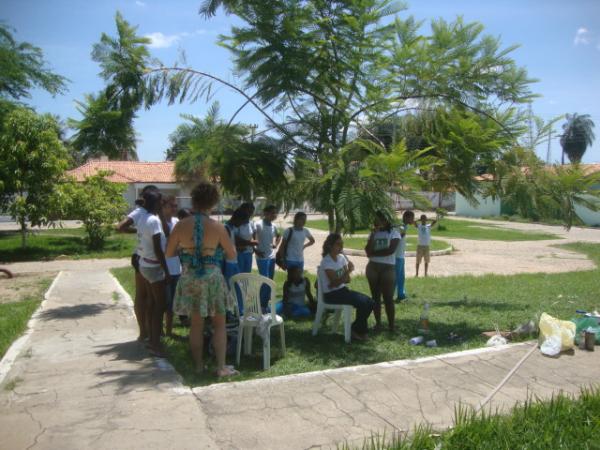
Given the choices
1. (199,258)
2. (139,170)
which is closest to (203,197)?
(199,258)

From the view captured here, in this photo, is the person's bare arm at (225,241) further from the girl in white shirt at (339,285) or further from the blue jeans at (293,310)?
the blue jeans at (293,310)

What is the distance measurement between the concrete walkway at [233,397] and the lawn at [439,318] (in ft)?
1.58

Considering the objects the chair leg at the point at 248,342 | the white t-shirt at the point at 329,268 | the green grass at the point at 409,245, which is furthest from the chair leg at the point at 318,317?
the green grass at the point at 409,245

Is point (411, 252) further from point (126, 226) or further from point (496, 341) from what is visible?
point (126, 226)

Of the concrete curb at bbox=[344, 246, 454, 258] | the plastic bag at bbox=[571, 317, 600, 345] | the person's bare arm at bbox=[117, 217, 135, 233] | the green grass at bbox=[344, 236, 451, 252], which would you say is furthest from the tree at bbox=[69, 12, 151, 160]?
the green grass at bbox=[344, 236, 451, 252]

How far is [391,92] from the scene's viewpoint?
689 cm

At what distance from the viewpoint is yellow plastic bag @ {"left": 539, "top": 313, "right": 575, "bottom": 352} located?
582 cm

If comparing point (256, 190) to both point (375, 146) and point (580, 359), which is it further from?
point (580, 359)

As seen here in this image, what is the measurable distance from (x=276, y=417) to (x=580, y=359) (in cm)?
359

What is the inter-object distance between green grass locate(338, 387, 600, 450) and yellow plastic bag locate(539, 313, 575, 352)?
1749 mm

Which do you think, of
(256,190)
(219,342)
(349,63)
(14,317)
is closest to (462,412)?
(219,342)

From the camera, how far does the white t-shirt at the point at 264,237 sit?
7.81 m

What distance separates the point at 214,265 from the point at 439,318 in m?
4.24

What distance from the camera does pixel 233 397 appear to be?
427cm
